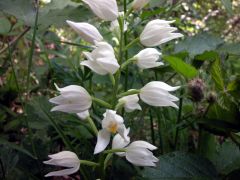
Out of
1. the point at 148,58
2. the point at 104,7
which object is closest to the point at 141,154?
the point at 148,58

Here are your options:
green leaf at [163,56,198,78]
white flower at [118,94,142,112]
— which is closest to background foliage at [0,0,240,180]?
green leaf at [163,56,198,78]

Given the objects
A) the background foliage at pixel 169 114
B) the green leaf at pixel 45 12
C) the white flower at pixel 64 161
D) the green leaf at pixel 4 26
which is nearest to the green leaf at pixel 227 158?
the background foliage at pixel 169 114

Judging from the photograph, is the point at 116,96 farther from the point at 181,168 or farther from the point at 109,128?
the point at 181,168

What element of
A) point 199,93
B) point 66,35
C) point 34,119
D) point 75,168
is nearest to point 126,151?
point 75,168

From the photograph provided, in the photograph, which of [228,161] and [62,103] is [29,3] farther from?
[228,161]

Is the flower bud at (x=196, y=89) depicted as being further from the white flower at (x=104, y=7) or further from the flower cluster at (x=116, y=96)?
the white flower at (x=104, y=7)
